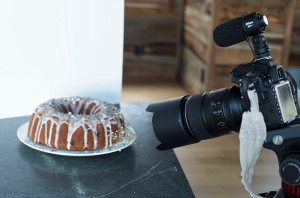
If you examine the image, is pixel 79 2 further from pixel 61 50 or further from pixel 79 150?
pixel 79 150

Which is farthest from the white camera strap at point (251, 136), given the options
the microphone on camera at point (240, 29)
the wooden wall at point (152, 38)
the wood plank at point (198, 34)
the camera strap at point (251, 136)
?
the wooden wall at point (152, 38)

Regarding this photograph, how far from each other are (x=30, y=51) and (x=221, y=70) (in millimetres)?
2212

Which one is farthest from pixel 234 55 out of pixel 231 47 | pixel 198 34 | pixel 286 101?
pixel 286 101

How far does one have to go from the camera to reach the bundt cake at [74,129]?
106 centimetres

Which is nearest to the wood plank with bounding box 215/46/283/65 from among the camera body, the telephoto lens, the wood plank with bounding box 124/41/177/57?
the wood plank with bounding box 124/41/177/57

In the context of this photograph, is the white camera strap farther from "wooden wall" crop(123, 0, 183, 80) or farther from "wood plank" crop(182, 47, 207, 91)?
"wooden wall" crop(123, 0, 183, 80)

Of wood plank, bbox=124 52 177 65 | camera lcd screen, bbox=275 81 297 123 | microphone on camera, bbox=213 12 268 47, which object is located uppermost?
microphone on camera, bbox=213 12 268 47

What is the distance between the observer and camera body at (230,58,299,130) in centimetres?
80

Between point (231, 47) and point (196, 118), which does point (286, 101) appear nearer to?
point (196, 118)

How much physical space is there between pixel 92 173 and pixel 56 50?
1.81ft

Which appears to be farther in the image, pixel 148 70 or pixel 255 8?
pixel 148 70

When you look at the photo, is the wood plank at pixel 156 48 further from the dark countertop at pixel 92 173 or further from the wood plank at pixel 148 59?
the dark countertop at pixel 92 173

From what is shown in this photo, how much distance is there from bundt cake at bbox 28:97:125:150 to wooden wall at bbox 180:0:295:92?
7.05 ft

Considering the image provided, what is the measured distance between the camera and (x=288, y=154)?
2.57 feet
